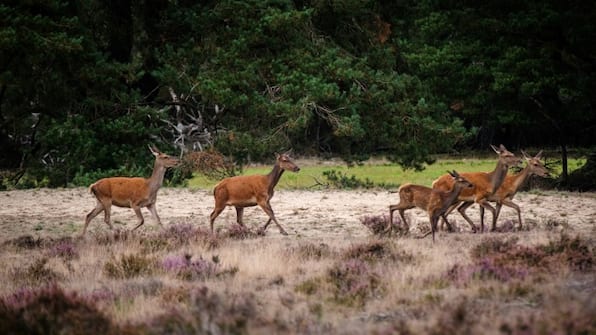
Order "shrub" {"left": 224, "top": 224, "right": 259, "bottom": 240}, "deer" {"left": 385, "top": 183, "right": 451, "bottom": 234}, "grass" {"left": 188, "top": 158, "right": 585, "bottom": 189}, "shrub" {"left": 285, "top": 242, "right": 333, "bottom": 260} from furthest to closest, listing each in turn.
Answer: "grass" {"left": 188, "top": 158, "right": 585, "bottom": 189}, "shrub" {"left": 224, "top": 224, "right": 259, "bottom": 240}, "deer" {"left": 385, "top": 183, "right": 451, "bottom": 234}, "shrub" {"left": 285, "top": 242, "right": 333, "bottom": 260}

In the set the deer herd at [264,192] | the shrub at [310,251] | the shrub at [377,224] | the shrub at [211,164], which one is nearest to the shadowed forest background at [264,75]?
the shrub at [211,164]

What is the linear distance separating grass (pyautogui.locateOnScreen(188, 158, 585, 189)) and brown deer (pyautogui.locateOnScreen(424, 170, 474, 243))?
52.8 feet

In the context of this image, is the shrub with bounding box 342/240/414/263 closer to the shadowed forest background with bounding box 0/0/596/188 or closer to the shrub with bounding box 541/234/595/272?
the shrub with bounding box 541/234/595/272

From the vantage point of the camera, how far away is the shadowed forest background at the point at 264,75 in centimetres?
2666

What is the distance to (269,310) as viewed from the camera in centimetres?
909

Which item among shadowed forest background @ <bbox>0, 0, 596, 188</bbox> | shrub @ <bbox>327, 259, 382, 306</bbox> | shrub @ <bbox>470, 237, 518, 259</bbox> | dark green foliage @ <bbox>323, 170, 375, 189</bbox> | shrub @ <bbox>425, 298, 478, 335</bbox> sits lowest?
shrub @ <bbox>327, 259, 382, 306</bbox>

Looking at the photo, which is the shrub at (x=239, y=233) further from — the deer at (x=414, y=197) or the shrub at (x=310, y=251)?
the deer at (x=414, y=197)

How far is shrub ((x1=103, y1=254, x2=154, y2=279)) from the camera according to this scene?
12.4 meters

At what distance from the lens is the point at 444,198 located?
15.8 m

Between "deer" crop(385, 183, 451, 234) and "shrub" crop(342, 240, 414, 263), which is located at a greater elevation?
"deer" crop(385, 183, 451, 234)

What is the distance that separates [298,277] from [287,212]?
888 cm

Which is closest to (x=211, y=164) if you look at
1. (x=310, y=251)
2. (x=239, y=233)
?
(x=239, y=233)

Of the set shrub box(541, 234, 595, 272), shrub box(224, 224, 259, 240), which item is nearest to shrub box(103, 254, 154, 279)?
shrub box(224, 224, 259, 240)

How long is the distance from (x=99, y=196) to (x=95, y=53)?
11.5 metres
